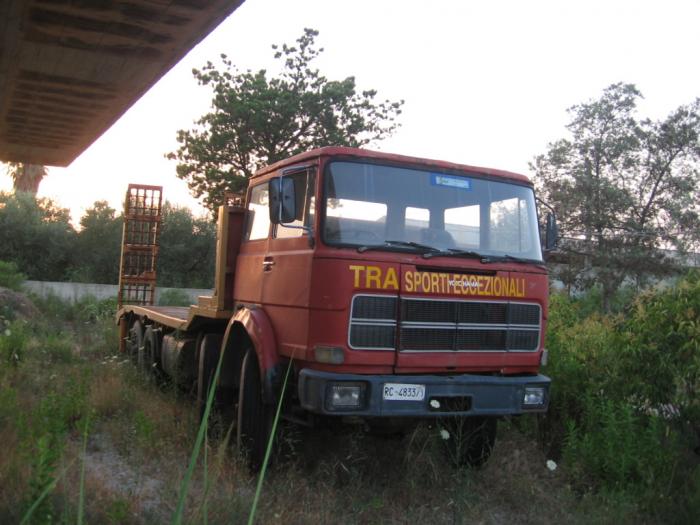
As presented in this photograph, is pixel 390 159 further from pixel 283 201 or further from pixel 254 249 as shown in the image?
pixel 254 249

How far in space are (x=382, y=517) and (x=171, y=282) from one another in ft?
83.2

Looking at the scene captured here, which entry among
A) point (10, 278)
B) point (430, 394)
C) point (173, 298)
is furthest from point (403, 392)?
point (173, 298)

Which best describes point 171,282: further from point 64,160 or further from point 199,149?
point 64,160

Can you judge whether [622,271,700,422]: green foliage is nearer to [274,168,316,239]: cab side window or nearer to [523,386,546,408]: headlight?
[523,386,546,408]: headlight

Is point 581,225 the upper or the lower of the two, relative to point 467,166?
upper

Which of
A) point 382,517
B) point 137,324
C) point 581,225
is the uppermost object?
point 581,225

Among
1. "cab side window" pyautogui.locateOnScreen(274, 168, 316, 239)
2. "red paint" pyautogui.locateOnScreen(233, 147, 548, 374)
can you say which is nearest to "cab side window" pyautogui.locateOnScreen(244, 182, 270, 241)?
"red paint" pyautogui.locateOnScreen(233, 147, 548, 374)

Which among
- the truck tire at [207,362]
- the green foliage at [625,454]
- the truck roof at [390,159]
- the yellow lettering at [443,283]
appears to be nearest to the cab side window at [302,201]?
the truck roof at [390,159]

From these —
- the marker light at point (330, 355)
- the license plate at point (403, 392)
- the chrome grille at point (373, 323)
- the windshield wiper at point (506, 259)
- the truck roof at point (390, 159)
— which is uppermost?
the truck roof at point (390, 159)

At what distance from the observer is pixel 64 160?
10.2 m

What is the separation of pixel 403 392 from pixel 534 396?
1234 millimetres

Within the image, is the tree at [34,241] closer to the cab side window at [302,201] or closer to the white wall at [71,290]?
the white wall at [71,290]

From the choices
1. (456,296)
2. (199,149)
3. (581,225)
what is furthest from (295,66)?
(456,296)

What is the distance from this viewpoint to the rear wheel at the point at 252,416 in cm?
560
